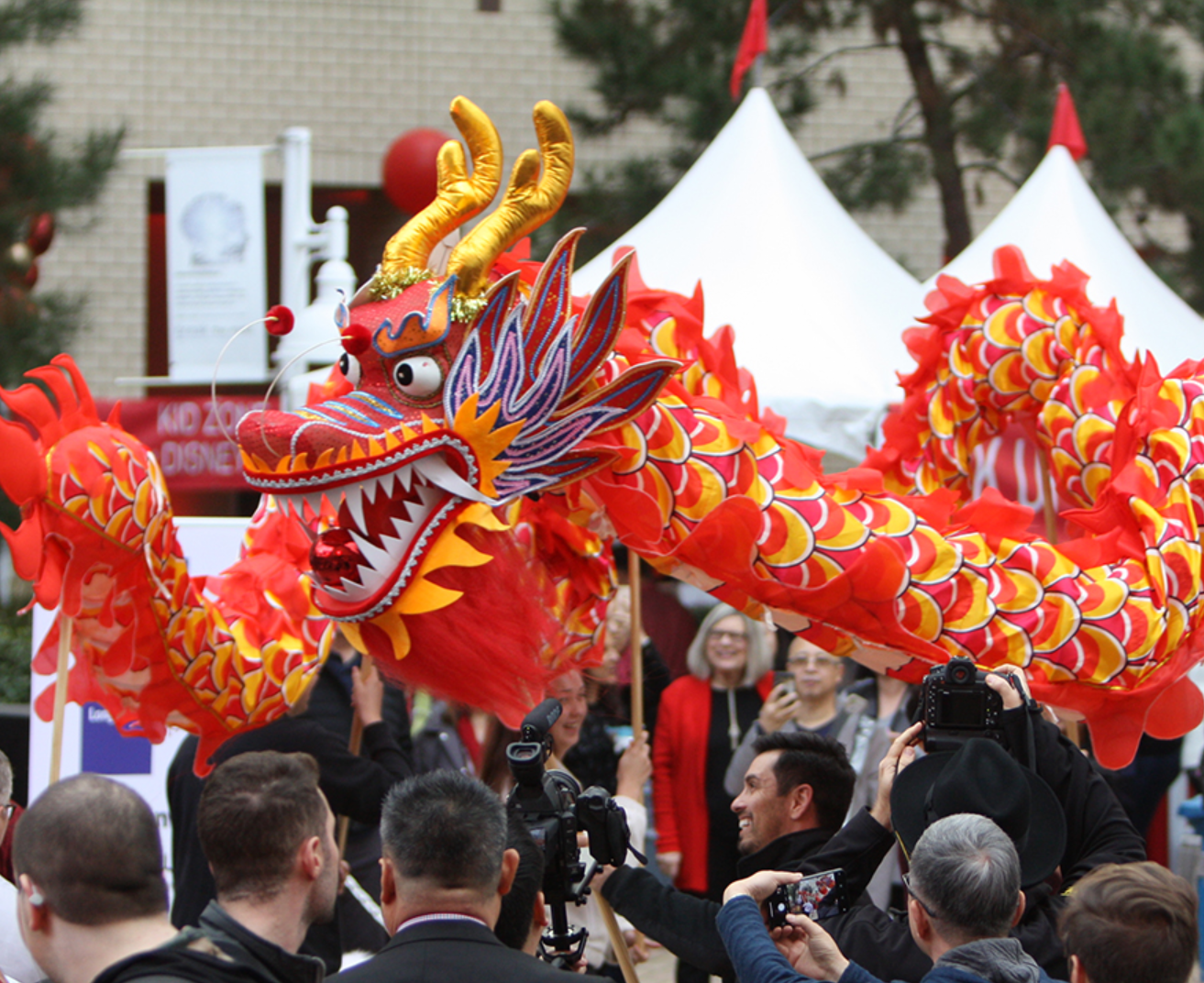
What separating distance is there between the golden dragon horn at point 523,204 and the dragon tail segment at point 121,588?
Answer: 0.77 m

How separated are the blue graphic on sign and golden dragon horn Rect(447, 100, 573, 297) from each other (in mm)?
2381

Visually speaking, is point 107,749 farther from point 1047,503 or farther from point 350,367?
point 1047,503

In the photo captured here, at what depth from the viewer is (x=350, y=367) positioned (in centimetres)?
306

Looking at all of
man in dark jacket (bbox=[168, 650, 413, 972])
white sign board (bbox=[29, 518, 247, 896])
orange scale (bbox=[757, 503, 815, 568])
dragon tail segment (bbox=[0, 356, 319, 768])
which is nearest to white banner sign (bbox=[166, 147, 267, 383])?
white sign board (bbox=[29, 518, 247, 896])

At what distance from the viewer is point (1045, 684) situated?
3264 millimetres

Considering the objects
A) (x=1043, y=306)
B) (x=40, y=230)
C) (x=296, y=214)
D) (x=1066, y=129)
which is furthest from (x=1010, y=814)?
(x=40, y=230)

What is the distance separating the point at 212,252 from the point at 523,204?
4476mm

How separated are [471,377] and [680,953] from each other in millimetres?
1079

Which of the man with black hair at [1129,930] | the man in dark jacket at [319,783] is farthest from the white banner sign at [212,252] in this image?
the man with black hair at [1129,930]

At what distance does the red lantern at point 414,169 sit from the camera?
8.30 metres

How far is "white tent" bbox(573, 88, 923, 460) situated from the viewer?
235 inches

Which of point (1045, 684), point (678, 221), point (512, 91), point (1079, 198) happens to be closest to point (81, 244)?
point (512, 91)

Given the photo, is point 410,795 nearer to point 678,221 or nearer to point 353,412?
point 353,412

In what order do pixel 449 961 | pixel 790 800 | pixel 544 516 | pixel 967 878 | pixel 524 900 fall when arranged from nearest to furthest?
pixel 449 961
pixel 967 878
pixel 524 900
pixel 790 800
pixel 544 516
